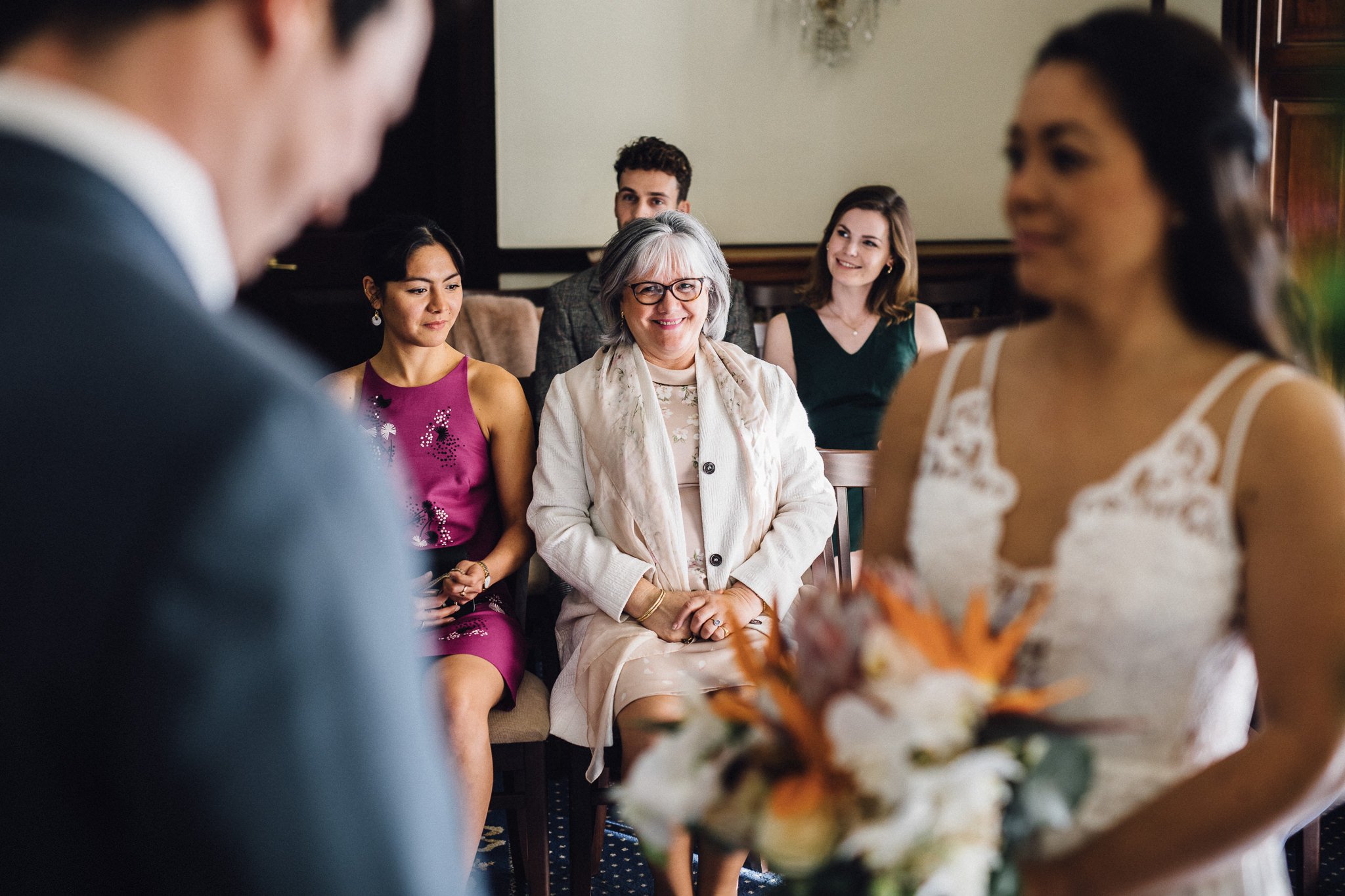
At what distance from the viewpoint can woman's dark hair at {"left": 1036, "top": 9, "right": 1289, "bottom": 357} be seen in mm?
1084

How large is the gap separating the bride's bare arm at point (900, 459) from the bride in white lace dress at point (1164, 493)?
105 millimetres

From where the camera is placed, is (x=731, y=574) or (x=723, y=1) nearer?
(x=731, y=574)

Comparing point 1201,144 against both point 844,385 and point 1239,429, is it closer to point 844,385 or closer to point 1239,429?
point 1239,429

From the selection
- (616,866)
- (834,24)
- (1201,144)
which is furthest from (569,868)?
(834,24)

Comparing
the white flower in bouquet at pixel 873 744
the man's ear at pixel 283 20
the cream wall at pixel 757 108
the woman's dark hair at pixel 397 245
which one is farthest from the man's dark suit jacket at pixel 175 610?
the cream wall at pixel 757 108

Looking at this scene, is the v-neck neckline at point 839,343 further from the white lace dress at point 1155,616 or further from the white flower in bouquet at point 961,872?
the white flower in bouquet at point 961,872

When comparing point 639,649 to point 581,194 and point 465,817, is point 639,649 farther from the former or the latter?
point 581,194

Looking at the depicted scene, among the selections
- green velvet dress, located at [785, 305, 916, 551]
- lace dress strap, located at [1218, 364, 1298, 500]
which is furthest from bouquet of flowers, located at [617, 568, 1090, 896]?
green velvet dress, located at [785, 305, 916, 551]

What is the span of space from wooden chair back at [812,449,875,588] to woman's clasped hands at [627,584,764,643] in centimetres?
20

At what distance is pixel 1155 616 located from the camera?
3.66 ft

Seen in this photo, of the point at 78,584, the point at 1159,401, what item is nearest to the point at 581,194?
the point at 1159,401

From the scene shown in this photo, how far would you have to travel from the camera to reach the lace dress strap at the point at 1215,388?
44.3 inches

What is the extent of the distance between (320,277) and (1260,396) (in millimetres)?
4441

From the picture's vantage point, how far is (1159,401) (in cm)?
116
